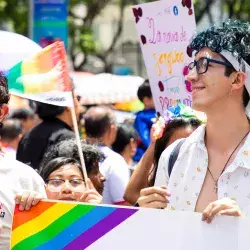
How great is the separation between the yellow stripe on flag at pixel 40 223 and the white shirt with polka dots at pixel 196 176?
42 cm

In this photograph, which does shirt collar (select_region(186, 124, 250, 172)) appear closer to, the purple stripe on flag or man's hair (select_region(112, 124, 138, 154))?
the purple stripe on flag

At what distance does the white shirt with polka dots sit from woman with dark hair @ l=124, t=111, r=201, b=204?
3.99 ft

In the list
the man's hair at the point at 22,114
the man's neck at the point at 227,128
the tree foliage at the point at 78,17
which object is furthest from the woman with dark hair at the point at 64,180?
the tree foliage at the point at 78,17

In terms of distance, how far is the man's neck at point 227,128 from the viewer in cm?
364

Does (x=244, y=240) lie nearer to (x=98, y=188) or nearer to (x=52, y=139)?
(x=98, y=188)

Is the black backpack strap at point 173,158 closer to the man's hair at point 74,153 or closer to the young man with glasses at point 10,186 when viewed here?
the young man with glasses at point 10,186

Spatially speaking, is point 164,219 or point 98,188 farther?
point 98,188

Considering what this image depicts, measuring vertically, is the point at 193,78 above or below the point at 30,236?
above

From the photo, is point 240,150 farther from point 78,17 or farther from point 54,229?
point 78,17

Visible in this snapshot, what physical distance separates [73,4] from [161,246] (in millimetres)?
23174

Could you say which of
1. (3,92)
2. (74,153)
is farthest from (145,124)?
(3,92)

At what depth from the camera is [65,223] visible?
3.53 meters

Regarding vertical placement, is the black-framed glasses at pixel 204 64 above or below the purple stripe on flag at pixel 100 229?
above

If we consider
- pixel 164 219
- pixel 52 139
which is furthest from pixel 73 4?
pixel 164 219
